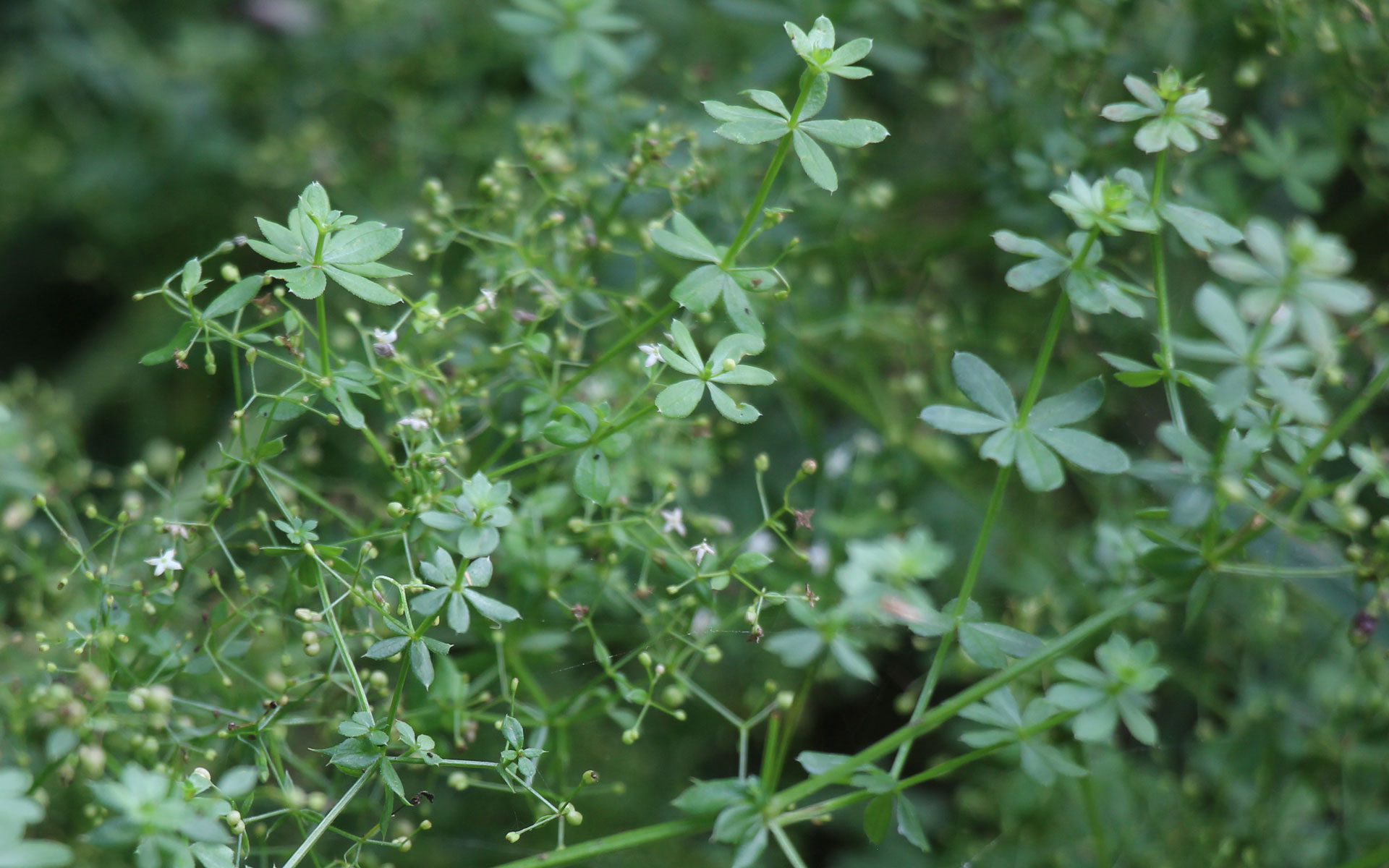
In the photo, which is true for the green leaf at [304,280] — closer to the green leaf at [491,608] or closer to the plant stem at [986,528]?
the green leaf at [491,608]

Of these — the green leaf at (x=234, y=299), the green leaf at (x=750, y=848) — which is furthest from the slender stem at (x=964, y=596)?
the green leaf at (x=234, y=299)

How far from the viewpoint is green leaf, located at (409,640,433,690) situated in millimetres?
835

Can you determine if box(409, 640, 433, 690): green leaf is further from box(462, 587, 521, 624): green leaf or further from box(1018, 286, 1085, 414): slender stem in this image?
box(1018, 286, 1085, 414): slender stem

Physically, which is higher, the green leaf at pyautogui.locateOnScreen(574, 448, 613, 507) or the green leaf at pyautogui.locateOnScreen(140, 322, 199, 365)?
the green leaf at pyautogui.locateOnScreen(140, 322, 199, 365)

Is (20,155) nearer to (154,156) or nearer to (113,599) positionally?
(154,156)

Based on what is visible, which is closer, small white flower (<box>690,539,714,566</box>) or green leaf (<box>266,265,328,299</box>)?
green leaf (<box>266,265,328,299</box>)

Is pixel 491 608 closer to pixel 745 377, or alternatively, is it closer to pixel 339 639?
pixel 339 639

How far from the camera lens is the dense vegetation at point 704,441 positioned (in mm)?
897

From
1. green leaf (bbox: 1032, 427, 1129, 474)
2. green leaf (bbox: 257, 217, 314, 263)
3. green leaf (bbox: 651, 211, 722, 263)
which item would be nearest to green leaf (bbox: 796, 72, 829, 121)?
green leaf (bbox: 651, 211, 722, 263)

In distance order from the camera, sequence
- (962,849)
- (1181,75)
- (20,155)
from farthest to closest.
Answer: (20,155) < (962,849) < (1181,75)

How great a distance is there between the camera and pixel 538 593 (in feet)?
3.72

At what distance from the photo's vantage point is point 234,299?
912 millimetres

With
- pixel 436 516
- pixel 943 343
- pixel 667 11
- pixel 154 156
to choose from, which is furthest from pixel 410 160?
pixel 436 516

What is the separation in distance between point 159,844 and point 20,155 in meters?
2.00
